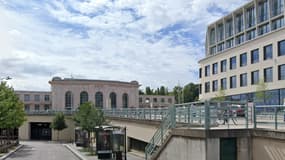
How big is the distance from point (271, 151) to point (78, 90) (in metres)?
94.6

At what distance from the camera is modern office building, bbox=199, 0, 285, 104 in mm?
54500

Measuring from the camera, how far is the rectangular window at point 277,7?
59434mm

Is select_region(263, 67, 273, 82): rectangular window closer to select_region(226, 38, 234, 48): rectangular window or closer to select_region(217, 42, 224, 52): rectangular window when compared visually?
select_region(226, 38, 234, 48): rectangular window

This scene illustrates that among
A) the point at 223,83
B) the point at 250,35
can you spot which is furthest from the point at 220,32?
the point at 223,83

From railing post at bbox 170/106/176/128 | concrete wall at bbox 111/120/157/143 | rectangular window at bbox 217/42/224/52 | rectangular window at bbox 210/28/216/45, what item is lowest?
concrete wall at bbox 111/120/157/143

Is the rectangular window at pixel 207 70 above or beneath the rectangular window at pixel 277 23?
beneath

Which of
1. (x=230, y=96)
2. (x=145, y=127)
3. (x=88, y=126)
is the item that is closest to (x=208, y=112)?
(x=145, y=127)

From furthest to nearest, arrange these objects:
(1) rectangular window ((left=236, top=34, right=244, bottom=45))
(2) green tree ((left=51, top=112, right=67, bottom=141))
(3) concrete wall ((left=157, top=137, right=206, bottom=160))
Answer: (2) green tree ((left=51, top=112, right=67, bottom=141)) < (1) rectangular window ((left=236, top=34, right=244, bottom=45)) < (3) concrete wall ((left=157, top=137, right=206, bottom=160))

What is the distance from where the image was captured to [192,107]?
17.8 meters

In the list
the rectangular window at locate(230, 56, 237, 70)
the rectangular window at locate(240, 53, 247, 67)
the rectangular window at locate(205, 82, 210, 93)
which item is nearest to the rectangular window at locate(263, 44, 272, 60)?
the rectangular window at locate(240, 53, 247, 67)

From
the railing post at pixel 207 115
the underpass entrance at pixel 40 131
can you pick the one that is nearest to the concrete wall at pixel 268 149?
the railing post at pixel 207 115

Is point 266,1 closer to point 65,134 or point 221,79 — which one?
point 221,79

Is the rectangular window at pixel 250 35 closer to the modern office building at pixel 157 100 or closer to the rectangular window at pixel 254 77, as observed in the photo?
the rectangular window at pixel 254 77

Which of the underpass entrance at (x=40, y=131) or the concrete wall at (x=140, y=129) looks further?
the underpass entrance at (x=40, y=131)
